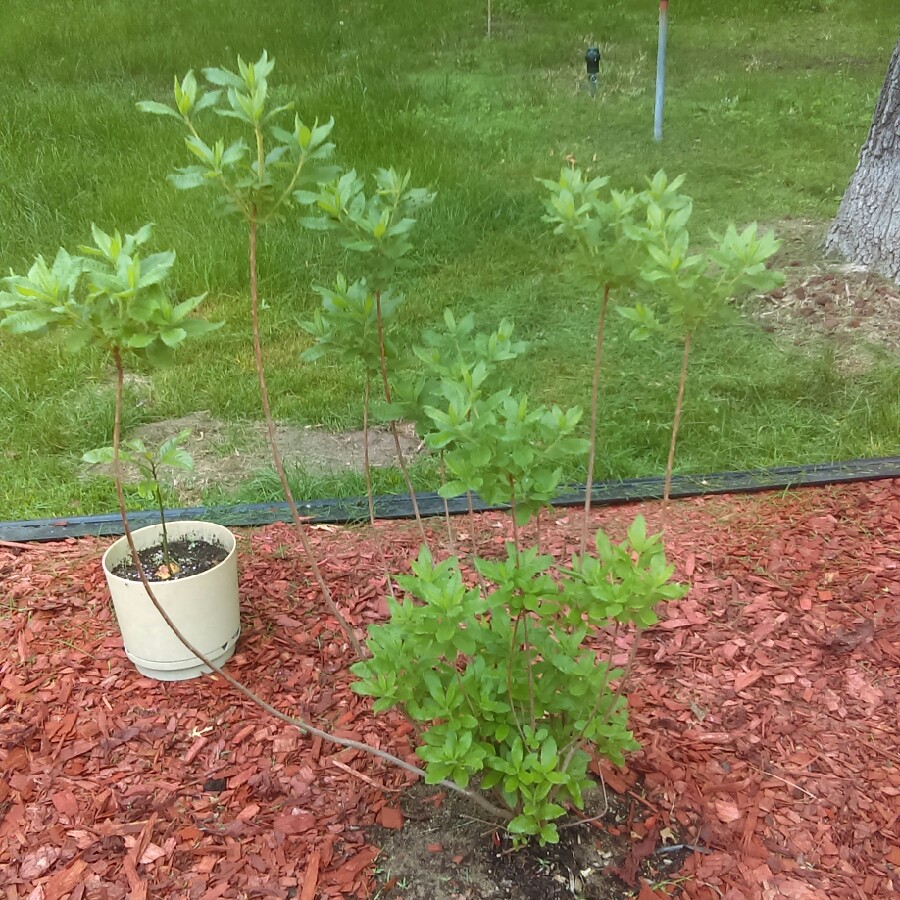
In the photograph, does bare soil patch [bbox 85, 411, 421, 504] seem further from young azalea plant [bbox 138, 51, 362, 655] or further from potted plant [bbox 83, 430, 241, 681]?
young azalea plant [bbox 138, 51, 362, 655]

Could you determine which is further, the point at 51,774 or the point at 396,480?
the point at 396,480

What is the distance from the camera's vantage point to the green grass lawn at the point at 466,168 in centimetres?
358

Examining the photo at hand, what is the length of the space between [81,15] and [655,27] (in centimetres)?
620

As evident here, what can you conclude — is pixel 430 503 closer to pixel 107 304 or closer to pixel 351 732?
pixel 351 732

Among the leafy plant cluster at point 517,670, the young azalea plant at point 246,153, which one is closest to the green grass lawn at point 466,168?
the young azalea plant at point 246,153

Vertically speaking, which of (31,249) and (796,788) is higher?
(31,249)

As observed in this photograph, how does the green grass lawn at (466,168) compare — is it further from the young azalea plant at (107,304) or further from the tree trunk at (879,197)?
the young azalea plant at (107,304)

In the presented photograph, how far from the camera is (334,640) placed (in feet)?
8.08

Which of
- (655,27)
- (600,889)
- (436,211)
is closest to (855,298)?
(436,211)

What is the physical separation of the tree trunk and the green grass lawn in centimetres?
62

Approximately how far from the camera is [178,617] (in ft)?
7.23

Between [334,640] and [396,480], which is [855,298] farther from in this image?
[334,640]

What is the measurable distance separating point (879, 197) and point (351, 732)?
3661 mm

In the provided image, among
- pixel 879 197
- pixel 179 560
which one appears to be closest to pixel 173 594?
pixel 179 560
